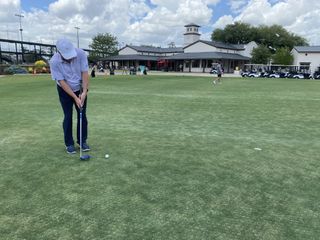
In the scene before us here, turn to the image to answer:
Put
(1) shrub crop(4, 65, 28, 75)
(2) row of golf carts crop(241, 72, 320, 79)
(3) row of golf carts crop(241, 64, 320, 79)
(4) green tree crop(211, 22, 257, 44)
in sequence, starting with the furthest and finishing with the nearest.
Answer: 1. (4) green tree crop(211, 22, 257, 44)
2. (1) shrub crop(4, 65, 28, 75)
3. (3) row of golf carts crop(241, 64, 320, 79)
4. (2) row of golf carts crop(241, 72, 320, 79)

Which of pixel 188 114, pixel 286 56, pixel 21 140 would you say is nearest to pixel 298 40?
A: pixel 286 56

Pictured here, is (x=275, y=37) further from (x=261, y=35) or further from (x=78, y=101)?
(x=78, y=101)

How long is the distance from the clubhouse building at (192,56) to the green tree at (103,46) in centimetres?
873

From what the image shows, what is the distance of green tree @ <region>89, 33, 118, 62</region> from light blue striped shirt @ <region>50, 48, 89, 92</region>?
3084 inches

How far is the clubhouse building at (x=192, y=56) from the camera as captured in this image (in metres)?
59.0

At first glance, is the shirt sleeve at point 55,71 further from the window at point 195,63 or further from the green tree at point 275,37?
the green tree at point 275,37

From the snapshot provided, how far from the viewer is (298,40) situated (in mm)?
74750

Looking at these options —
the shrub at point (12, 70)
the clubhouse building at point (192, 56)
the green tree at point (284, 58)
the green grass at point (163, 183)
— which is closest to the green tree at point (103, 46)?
the clubhouse building at point (192, 56)

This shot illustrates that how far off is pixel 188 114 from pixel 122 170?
202 inches

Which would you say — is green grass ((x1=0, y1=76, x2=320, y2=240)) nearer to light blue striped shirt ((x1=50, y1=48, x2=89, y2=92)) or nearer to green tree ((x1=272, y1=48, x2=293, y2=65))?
light blue striped shirt ((x1=50, y1=48, x2=89, y2=92))

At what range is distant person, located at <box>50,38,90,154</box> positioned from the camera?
4.57m

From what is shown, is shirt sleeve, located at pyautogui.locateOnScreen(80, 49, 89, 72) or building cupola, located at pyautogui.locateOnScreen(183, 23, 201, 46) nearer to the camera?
shirt sleeve, located at pyautogui.locateOnScreen(80, 49, 89, 72)

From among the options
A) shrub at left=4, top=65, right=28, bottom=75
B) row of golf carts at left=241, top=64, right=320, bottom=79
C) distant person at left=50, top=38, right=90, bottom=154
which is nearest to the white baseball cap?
distant person at left=50, top=38, right=90, bottom=154

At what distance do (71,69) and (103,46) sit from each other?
270 feet
